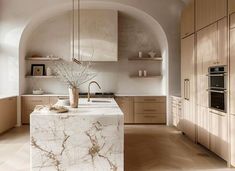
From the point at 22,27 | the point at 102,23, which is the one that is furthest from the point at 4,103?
the point at 102,23

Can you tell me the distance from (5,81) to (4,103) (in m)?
1.06

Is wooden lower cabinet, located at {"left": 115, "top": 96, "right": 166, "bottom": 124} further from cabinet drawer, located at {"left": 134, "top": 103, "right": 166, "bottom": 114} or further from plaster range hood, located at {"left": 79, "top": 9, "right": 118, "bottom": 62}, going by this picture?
plaster range hood, located at {"left": 79, "top": 9, "right": 118, "bottom": 62}

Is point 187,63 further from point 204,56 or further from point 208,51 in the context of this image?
point 208,51

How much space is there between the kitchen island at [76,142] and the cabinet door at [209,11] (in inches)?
84.7

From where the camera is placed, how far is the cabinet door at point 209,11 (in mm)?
3912

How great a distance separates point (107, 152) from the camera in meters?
3.17

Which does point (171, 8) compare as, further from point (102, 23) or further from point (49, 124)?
point (49, 124)

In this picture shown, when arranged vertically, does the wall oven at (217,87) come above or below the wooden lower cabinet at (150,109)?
above

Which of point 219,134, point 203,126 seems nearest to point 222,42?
point 219,134

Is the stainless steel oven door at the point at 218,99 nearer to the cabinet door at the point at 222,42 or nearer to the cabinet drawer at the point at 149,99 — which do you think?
the cabinet door at the point at 222,42

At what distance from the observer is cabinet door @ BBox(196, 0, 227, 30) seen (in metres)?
3.91

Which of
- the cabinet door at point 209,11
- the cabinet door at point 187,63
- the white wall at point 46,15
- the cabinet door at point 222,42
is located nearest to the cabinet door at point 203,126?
the cabinet door at point 187,63

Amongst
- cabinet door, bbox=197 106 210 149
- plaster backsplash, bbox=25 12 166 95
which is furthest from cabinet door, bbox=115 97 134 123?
cabinet door, bbox=197 106 210 149

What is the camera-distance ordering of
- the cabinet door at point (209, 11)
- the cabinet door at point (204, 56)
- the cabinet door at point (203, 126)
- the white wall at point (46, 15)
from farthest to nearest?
Result: 1. the white wall at point (46, 15)
2. the cabinet door at point (203, 126)
3. the cabinet door at point (204, 56)
4. the cabinet door at point (209, 11)
